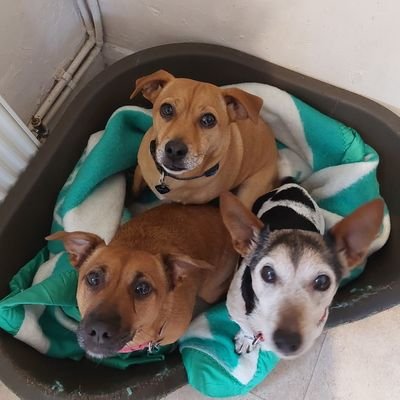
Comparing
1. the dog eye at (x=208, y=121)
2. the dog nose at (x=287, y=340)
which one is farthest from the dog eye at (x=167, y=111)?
the dog nose at (x=287, y=340)

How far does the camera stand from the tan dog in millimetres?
1793

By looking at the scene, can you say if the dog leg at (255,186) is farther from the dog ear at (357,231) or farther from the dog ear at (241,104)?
the dog ear at (357,231)

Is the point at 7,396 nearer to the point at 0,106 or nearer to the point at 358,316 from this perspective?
the point at 0,106

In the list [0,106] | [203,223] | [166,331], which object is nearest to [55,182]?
[0,106]

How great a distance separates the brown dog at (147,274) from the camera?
4.91 feet

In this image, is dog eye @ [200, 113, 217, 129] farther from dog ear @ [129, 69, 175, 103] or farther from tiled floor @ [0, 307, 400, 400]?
tiled floor @ [0, 307, 400, 400]

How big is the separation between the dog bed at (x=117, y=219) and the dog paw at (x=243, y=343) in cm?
11

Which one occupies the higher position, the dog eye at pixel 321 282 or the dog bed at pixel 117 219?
the dog eye at pixel 321 282

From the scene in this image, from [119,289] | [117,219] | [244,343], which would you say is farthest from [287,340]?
[117,219]

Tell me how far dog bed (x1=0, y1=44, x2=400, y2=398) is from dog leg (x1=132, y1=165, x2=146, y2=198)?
0.31m

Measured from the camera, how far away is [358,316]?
2.08 m

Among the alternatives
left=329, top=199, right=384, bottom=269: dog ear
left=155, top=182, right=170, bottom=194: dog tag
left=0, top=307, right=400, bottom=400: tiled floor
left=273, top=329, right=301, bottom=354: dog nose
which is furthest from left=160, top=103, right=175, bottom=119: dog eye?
left=0, top=307, right=400, bottom=400: tiled floor

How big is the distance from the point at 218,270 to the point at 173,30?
1131mm

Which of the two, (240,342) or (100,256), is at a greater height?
(100,256)
